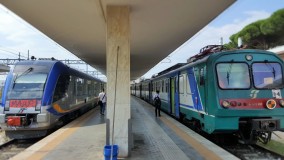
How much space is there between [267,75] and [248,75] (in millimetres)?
603

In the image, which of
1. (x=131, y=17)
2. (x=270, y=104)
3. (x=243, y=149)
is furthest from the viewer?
(x=243, y=149)

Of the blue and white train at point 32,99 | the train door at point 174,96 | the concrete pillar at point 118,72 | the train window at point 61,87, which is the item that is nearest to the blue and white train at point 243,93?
the concrete pillar at point 118,72

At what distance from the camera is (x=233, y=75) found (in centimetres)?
1091

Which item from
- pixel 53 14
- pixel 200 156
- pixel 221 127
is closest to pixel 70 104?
pixel 53 14

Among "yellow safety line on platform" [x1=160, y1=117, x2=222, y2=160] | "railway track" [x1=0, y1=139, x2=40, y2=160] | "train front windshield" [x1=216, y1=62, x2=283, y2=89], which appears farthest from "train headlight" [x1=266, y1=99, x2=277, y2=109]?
"railway track" [x1=0, y1=139, x2=40, y2=160]

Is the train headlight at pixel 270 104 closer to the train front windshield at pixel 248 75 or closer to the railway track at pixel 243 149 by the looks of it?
the train front windshield at pixel 248 75

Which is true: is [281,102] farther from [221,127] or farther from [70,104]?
[70,104]

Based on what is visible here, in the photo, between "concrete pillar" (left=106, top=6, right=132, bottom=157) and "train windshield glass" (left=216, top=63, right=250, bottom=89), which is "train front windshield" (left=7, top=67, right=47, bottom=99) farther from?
"train windshield glass" (left=216, top=63, right=250, bottom=89)

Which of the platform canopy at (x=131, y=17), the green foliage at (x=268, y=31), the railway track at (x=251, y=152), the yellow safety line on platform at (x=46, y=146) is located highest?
the green foliage at (x=268, y=31)

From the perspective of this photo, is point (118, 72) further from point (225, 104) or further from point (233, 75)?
point (233, 75)

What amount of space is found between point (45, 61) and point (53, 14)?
16.3ft

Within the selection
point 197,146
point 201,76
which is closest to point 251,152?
point 197,146

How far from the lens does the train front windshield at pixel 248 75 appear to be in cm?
1076

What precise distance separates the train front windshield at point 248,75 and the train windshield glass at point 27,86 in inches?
269
